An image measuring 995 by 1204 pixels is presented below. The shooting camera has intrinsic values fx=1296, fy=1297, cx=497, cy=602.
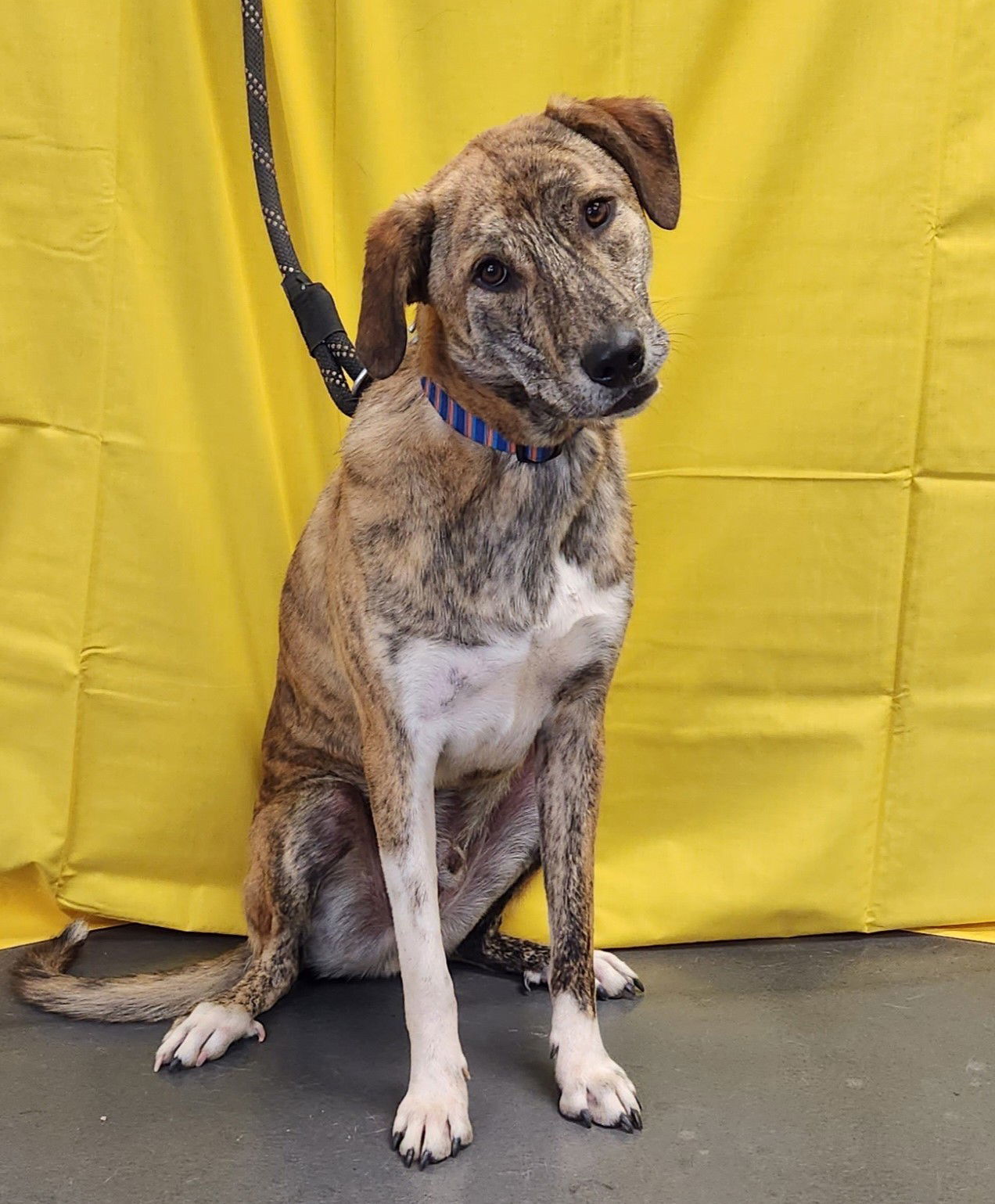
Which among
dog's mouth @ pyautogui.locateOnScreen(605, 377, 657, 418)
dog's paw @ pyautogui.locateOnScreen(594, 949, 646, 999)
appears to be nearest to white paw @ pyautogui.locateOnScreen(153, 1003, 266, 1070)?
dog's paw @ pyautogui.locateOnScreen(594, 949, 646, 999)

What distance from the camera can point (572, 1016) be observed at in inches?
67.7

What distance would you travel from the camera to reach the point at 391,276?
5.08 feet

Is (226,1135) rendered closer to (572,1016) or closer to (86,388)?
(572,1016)

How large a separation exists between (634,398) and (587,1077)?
0.87m

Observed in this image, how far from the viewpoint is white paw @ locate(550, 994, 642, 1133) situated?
166 cm

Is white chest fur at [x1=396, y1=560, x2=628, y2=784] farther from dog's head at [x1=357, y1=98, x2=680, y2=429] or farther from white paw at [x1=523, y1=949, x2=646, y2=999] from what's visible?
white paw at [x1=523, y1=949, x2=646, y2=999]

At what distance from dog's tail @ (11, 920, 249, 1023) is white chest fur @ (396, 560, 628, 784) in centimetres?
55

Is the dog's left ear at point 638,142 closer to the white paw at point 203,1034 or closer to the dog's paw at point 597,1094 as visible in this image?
the dog's paw at point 597,1094

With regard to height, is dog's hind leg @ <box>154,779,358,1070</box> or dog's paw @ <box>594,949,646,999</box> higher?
dog's hind leg @ <box>154,779,358,1070</box>

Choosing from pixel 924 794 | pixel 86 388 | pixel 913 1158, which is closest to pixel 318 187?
pixel 86 388

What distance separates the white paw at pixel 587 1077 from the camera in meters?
1.66

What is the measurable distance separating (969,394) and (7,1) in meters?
1.67

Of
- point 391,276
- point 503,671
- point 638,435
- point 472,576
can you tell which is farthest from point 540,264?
point 638,435

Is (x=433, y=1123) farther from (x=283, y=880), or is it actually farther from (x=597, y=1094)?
(x=283, y=880)
